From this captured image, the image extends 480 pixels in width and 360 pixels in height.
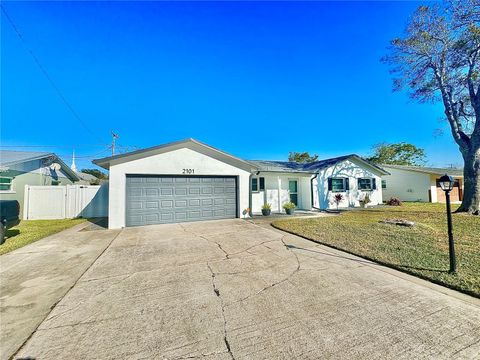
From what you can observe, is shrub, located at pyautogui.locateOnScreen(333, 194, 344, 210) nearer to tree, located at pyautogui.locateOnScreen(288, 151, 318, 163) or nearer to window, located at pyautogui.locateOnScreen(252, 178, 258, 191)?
window, located at pyautogui.locateOnScreen(252, 178, 258, 191)

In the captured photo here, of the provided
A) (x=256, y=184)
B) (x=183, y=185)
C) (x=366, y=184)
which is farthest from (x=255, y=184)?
(x=366, y=184)

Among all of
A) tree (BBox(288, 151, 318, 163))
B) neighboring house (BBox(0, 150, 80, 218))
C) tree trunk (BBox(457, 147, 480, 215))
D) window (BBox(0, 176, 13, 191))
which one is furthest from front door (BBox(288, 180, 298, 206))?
tree (BBox(288, 151, 318, 163))

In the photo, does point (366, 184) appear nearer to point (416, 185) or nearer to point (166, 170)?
point (416, 185)

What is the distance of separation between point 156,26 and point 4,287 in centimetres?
998

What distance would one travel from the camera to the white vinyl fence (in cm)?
1060

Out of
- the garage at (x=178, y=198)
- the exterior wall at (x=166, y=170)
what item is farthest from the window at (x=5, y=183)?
the garage at (x=178, y=198)

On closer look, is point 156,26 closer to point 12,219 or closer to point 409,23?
point 12,219

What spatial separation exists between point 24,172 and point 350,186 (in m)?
21.3

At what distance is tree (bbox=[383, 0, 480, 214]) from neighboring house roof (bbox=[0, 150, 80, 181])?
2295 centimetres

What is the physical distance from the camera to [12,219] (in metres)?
6.70

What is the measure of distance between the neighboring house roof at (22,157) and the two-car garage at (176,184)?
19.9ft

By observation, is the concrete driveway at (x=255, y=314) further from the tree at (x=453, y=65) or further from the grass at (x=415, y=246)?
the tree at (x=453, y=65)

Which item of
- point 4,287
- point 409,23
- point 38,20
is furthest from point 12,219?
point 409,23

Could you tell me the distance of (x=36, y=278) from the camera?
3.70 metres
